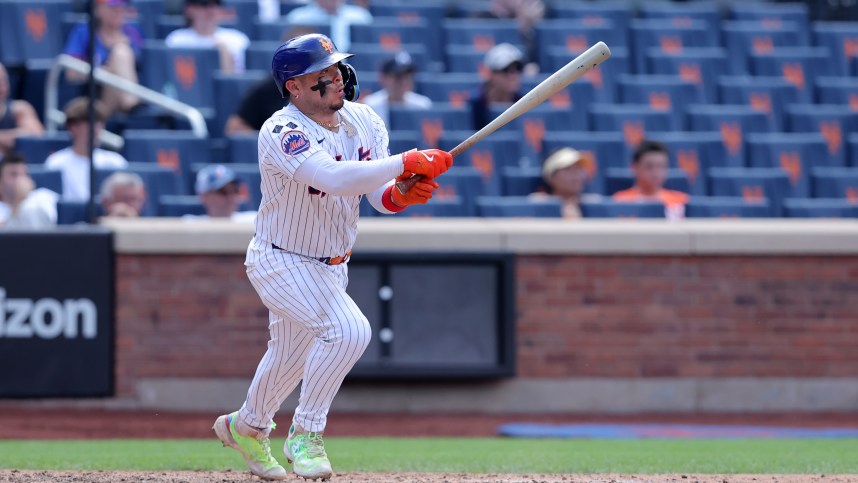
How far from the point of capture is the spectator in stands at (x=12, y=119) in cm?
910

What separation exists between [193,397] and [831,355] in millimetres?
4032

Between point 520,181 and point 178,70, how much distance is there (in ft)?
8.70

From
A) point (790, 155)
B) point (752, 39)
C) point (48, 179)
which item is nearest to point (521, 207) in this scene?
point (790, 155)

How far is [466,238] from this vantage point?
27.8 ft

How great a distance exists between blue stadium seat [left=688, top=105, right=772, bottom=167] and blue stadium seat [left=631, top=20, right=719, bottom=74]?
93 cm

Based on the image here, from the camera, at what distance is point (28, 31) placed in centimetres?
1012

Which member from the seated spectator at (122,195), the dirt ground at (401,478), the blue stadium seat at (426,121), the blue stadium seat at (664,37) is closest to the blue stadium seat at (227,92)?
the blue stadium seat at (426,121)

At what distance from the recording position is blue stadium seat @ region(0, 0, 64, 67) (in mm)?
10031

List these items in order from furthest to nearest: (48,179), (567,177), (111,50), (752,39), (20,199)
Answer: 1. (752,39)
2. (111,50)
3. (567,177)
4. (48,179)
5. (20,199)

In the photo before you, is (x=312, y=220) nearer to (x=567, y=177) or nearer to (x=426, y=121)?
(x=567, y=177)

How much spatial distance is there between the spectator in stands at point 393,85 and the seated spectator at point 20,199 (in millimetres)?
2323

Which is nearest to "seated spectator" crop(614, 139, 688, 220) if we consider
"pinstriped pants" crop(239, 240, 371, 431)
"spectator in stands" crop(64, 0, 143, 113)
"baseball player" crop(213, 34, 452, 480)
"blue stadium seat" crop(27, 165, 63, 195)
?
"spectator in stands" crop(64, 0, 143, 113)

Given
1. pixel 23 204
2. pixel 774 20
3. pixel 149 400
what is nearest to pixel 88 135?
pixel 23 204

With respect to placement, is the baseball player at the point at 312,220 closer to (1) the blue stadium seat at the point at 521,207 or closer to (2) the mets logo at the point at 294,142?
(2) the mets logo at the point at 294,142
